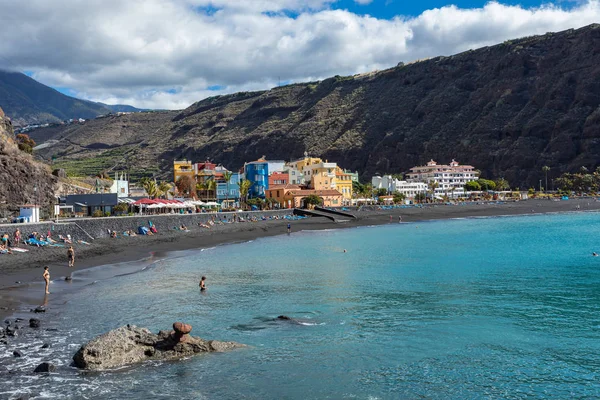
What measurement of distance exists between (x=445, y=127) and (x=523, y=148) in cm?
2770

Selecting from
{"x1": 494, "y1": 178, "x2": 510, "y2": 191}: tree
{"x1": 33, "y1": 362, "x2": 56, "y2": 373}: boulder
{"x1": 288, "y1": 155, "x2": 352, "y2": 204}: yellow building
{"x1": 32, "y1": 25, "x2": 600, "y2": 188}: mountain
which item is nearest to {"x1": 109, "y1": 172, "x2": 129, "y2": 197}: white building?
{"x1": 288, "y1": 155, "x2": 352, "y2": 204}: yellow building

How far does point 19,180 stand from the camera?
48.7m

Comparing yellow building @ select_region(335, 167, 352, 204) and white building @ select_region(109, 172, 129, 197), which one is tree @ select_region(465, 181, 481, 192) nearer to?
yellow building @ select_region(335, 167, 352, 204)

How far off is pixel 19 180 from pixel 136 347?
40159 mm

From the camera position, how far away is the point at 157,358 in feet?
48.6

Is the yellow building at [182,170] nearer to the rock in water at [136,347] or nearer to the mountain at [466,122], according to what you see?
the mountain at [466,122]

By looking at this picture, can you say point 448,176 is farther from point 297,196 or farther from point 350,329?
point 350,329

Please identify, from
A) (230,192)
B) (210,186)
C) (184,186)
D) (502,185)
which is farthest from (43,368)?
(502,185)

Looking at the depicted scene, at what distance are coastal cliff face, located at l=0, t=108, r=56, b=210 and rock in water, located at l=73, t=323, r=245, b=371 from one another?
36.9 m

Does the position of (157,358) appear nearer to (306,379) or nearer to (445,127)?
(306,379)

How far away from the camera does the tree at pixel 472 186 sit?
401ft

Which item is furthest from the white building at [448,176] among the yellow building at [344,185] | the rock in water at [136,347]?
the rock in water at [136,347]

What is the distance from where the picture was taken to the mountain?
13688 centimetres

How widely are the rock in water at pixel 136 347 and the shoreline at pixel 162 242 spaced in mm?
6938
